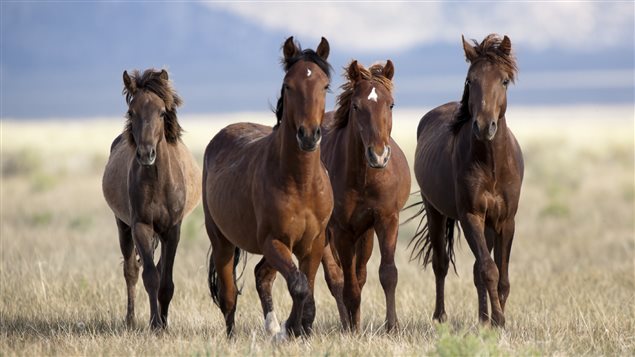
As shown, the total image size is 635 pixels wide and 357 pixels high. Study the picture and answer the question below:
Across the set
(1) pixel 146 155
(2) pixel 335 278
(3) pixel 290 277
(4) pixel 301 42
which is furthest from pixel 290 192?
(4) pixel 301 42

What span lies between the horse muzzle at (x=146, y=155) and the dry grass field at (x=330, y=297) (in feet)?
4.25

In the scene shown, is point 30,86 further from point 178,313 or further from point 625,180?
point 178,313

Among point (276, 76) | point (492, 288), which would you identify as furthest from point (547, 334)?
point (276, 76)

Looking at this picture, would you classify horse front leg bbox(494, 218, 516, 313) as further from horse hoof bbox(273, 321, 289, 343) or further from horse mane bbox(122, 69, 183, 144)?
horse mane bbox(122, 69, 183, 144)

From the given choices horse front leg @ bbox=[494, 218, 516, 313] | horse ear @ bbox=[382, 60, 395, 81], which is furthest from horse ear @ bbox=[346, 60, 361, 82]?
→ horse front leg @ bbox=[494, 218, 516, 313]

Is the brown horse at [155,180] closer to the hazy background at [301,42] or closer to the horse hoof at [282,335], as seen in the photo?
the horse hoof at [282,335]

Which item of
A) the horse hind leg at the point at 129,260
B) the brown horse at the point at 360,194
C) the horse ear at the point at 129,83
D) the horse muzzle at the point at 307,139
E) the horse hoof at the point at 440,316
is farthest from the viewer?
the horse hind leg at the point at 129,260

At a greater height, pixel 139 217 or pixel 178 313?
pixel 139 217

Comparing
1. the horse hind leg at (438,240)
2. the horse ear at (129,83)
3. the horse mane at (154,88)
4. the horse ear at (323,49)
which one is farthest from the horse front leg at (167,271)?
the horse hind leg at (438,240)

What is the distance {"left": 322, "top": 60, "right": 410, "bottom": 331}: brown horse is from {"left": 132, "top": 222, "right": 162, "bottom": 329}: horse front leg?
1.43m

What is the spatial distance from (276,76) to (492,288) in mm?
155127

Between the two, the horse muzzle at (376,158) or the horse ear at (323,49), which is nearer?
the horse ear at (323,49)

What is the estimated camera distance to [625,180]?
28.1 meters

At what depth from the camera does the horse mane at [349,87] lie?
Answer: 815cm
